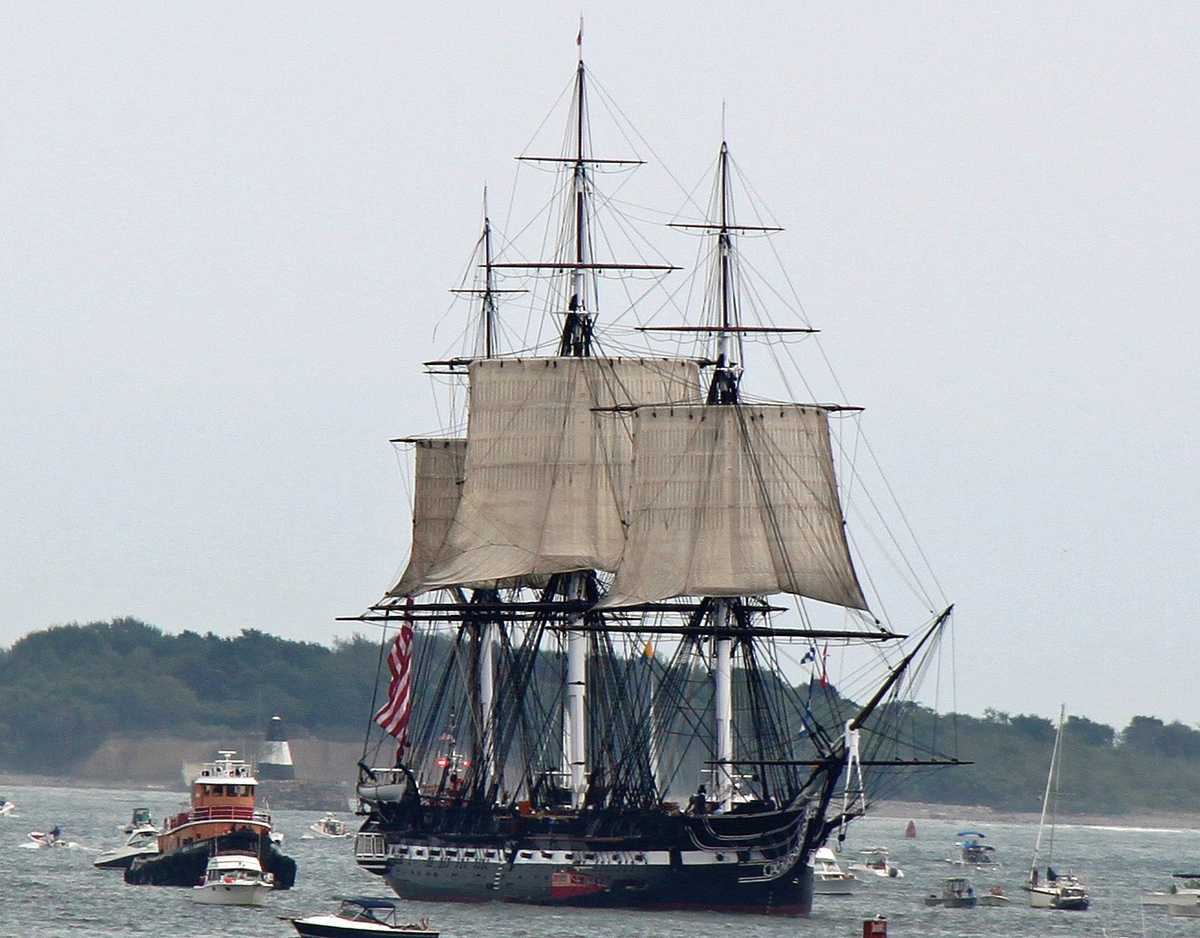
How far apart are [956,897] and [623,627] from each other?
2079 cm

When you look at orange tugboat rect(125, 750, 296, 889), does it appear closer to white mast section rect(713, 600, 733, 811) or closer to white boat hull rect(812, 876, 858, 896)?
white mast section rect(713, 600, 733, 811)

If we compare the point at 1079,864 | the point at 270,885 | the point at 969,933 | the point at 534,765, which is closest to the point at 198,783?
the point at 270,885

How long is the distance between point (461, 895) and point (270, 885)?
23.5ft

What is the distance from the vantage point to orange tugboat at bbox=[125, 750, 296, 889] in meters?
107

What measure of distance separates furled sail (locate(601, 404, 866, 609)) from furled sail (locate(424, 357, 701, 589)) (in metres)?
5.07

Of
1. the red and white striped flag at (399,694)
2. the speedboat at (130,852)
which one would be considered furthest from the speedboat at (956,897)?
the speedboat at (130,852)

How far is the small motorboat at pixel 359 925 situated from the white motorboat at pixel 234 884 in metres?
19.1

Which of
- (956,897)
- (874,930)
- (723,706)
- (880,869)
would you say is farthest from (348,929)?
(880,869)

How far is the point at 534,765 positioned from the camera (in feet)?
377

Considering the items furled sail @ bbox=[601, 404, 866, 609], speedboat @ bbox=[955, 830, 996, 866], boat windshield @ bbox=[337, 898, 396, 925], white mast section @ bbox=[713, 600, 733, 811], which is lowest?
boat windshield @ bbox=[337, 898, 396, 925]

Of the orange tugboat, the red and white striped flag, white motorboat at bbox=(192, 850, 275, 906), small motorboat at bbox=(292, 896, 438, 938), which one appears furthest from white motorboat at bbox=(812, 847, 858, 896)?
small motorboat at bbox=(292, 896, 438, 938)

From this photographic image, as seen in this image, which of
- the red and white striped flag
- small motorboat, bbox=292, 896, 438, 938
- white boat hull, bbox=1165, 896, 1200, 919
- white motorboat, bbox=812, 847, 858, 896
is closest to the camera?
small motorboat, bbox=292, 896, 438, 938

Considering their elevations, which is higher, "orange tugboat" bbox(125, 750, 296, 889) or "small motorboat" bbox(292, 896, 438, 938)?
"orange tugboat" bbox(125, 750, 296, 889)

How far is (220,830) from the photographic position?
107 meters
